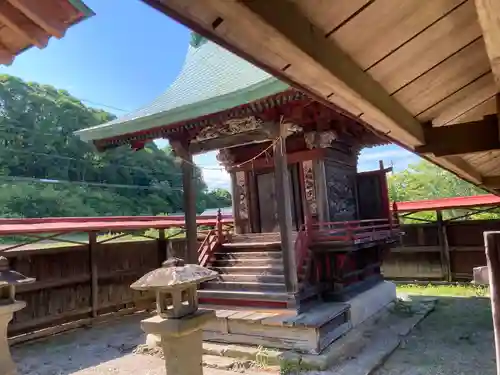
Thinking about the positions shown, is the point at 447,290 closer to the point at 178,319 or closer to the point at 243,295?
the point at 243,295

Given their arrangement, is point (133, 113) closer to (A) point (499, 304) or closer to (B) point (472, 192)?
(A) point (499, 304)

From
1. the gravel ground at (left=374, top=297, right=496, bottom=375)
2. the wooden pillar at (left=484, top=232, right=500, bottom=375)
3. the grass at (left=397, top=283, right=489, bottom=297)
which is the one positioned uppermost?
the wooden pillar at (left=484, top=232, right=500, bottom=375)

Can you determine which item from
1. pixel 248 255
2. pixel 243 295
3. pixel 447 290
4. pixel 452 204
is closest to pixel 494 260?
pixel 243 295

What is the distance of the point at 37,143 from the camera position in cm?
3797

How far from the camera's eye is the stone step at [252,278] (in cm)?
859

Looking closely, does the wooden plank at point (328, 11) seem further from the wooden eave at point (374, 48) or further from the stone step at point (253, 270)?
the stone step at point (253, 270)

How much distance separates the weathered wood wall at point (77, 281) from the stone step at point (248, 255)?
375 cm

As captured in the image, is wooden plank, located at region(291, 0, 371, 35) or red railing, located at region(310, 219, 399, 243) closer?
wooden plank, located at region(291, 0, 371, 35)

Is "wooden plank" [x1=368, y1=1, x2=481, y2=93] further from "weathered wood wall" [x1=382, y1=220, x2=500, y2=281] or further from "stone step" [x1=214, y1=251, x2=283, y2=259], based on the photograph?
"weathered wood wall" [x1=382, y1=220, x2=500, y2=281]

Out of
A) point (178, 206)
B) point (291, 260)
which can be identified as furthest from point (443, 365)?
point (178, 206)

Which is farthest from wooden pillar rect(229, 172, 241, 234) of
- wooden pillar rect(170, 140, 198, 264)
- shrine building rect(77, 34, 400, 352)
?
wooden pillar rect(170, 140, 198, 264)

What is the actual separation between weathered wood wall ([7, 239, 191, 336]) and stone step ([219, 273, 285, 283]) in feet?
13.8

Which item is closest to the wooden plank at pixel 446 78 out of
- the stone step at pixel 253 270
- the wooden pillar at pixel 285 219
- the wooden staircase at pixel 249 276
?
the wooden pillar at pixel 285 219

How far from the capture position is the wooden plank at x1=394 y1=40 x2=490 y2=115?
185cm
